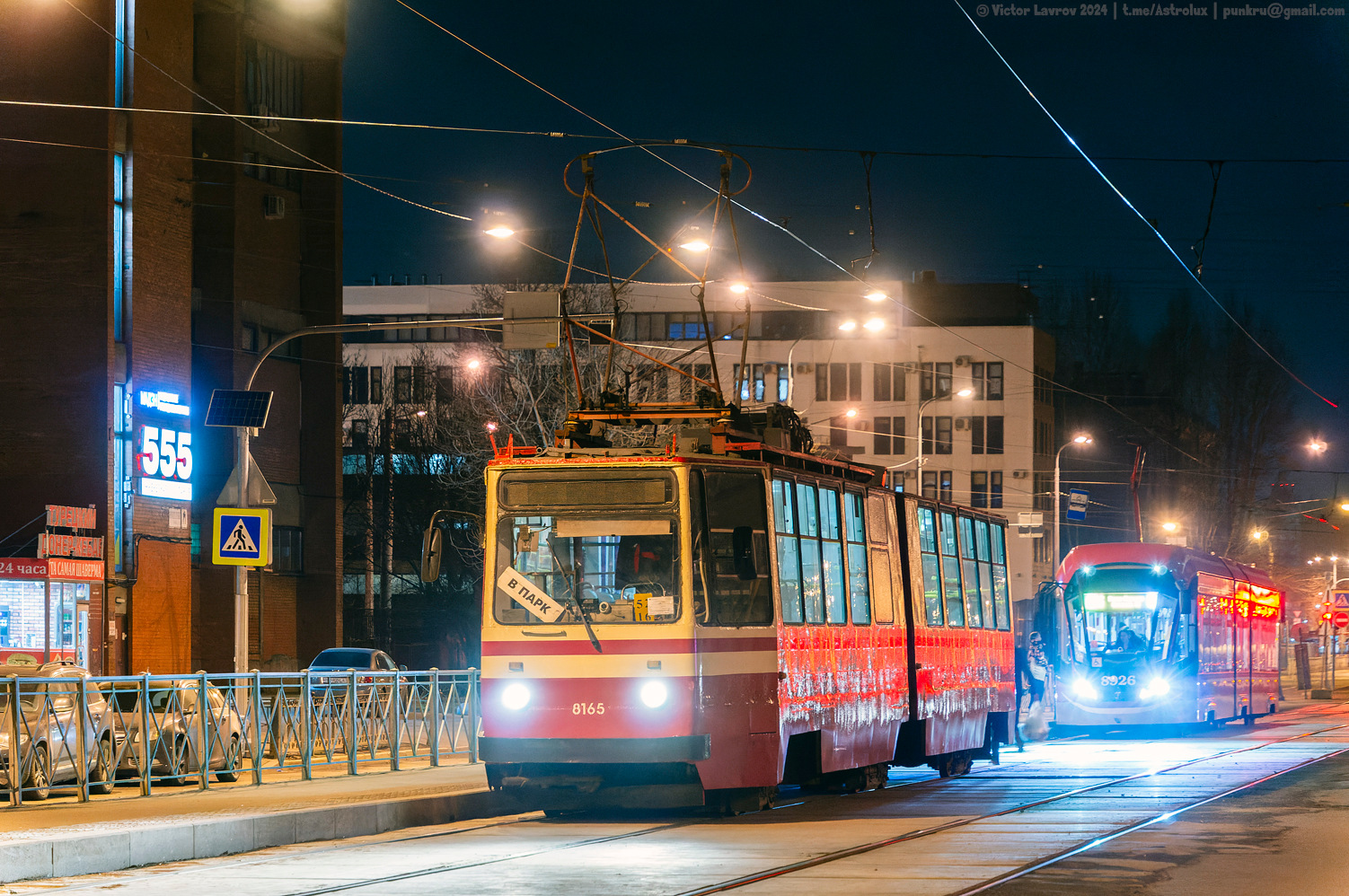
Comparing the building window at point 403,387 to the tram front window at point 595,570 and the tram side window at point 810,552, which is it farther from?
the tram front window at point 595,570

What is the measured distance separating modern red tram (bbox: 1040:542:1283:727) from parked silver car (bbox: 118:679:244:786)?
1659 centimetres

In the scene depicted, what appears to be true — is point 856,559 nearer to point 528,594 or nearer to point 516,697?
point 528,594

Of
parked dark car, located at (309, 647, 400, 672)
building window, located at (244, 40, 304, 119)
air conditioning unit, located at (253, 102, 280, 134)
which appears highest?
building window, located at (244, 40, 304, 119)

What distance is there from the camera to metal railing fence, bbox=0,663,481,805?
15.5 meters

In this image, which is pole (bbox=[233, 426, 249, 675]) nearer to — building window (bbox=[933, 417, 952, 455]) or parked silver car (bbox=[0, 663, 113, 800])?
parked silver car (bbox=[0, 663, 113, 800])

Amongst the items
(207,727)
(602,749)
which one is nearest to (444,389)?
(207,727)

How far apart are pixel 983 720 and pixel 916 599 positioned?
3393 mm

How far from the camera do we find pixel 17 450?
37.1 m

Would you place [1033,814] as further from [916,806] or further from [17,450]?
[17,450]

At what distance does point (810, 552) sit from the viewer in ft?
52.8

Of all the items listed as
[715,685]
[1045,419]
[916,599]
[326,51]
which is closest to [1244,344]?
[1045,419]

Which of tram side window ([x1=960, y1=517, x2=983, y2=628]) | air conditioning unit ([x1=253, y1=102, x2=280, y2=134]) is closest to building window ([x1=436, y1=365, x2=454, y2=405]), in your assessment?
air conditioning unit ([x1=253, y1=102, x2=280, y2=134])

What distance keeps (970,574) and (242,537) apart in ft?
28.6

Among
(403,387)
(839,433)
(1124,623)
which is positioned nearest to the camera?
(1124,623)
